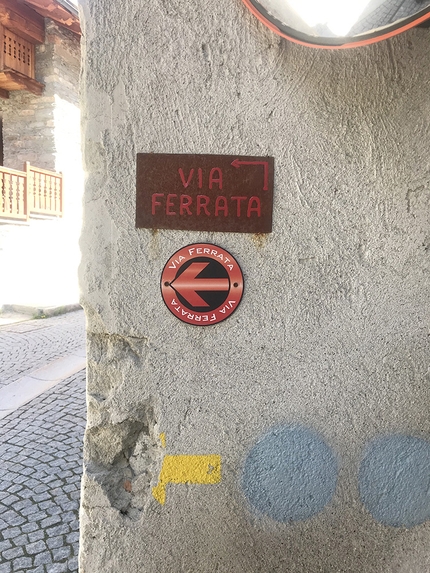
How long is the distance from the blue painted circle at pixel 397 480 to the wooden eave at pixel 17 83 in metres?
10.3

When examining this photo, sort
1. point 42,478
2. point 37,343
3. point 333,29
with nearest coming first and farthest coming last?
point 333,29 < point 42,478 < point 37,343

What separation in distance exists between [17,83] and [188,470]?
10228 millimetres

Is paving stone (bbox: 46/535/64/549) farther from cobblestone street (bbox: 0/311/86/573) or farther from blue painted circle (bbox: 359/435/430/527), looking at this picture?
blue painted circle (bbox: 359/435/430/527)

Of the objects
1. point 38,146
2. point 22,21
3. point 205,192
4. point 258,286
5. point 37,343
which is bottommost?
point 37,343

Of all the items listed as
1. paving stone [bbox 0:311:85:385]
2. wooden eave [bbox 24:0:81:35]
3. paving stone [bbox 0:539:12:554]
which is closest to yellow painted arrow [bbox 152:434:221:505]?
paving stone [bbox 0:539:12:554]

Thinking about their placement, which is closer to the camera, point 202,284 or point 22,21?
point 202,284

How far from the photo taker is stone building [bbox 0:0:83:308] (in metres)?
9.18

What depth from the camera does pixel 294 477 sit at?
1.65 metres

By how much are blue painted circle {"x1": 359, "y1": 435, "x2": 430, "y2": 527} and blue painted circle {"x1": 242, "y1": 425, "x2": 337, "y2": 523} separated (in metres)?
0.15

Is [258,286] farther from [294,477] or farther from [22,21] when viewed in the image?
[22,21]

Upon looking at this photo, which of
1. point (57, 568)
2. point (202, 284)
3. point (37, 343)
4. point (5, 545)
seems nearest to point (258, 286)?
point (202, 284)

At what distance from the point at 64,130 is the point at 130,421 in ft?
33.7

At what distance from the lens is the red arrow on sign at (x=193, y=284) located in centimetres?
161

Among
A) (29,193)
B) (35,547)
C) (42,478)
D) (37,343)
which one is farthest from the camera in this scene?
(29,193)
